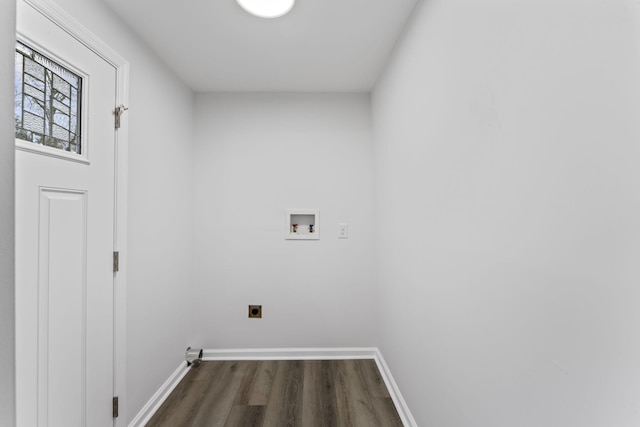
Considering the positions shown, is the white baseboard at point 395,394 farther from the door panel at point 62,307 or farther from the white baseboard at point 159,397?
the door panel at point 62,307

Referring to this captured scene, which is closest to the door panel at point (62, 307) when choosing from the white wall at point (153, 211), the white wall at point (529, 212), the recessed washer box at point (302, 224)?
the white wall at point (153, 211)

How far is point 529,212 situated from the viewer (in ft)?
2.45

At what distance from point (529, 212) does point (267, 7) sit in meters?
1.52

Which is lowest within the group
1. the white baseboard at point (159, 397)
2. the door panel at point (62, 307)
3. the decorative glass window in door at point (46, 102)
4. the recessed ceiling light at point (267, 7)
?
the white baseboard at point (159, 397)

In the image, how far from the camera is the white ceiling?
1517 mm

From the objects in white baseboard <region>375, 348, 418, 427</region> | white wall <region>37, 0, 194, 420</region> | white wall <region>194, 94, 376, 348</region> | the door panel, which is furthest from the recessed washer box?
the door panel

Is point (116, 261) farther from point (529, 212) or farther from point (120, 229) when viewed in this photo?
point (529, 212)

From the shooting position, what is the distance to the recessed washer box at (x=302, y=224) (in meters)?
2.53

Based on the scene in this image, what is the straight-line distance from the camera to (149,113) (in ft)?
6.04

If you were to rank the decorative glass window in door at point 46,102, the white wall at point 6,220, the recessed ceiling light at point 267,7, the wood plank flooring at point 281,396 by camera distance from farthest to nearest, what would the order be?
the wood plank flooring at point 281,396 → the recessed ceiling light at point 267,7 → the decorative glass window in door at point 46,102 → the white wall at point 6,220

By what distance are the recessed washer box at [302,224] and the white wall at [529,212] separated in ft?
3.85

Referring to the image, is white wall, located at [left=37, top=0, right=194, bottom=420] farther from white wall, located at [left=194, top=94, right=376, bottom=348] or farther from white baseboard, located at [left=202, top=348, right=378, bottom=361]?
white baseboard, located at [left=202, top=348, right=378, bottom=361]

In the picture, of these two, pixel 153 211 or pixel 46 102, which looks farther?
pixel 153 211

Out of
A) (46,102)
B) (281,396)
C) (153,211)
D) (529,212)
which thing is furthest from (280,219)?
(529,212)
